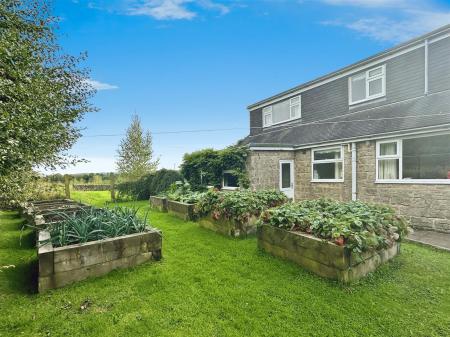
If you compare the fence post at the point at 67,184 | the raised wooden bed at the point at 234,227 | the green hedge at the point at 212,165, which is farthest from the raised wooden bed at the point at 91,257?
the fence post at the point at 67,184

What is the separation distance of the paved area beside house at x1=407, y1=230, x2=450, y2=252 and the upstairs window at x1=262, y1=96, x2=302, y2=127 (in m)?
9.39

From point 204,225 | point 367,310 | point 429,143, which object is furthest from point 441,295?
point 429,143

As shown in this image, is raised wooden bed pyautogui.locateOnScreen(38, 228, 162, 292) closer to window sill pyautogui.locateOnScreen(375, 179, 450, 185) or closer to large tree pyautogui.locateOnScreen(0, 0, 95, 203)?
large tree pyautogui.locateOnScreen(0, 0, 95, 203)

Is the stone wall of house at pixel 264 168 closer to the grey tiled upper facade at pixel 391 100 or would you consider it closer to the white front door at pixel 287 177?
the white front door at pixel 287 177

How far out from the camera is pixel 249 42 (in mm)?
12000

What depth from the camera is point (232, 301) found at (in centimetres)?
290

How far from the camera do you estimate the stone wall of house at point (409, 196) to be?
6.34m

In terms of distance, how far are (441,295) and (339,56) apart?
546 inches

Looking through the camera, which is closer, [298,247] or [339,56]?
[298,247]

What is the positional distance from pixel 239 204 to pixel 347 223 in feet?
8.63

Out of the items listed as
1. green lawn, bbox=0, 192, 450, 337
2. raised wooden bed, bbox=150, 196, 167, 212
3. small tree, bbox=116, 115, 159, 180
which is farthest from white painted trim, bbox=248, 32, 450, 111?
small tree, bbox=116, 115, 159, 180

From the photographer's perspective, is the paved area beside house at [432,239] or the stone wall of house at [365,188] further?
the stone wall of house at [365,188]

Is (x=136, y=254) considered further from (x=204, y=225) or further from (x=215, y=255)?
(x=204, y=225)

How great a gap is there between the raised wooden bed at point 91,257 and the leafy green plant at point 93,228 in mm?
168
